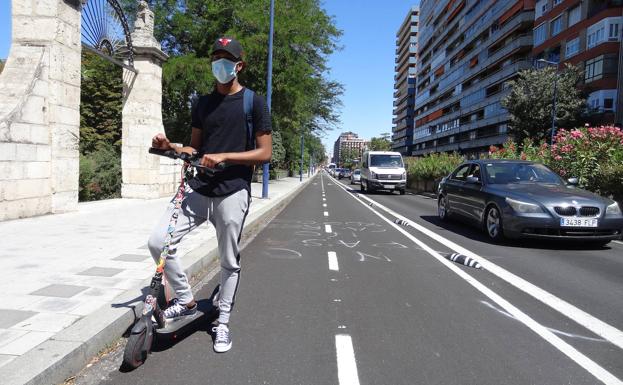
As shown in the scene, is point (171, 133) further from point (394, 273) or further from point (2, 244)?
Answer: point (394, 273)

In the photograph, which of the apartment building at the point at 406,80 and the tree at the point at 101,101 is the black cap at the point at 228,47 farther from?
the apartment building at the point at 406,80

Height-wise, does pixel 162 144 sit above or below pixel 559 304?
above

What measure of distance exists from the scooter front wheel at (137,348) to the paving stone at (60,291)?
1380mm

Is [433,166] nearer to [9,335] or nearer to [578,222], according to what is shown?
[578,222]

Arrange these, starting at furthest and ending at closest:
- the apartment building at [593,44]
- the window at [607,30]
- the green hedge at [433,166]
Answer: the apartment building at [593,44] → the window at [607,30] → the green hedge at [433,166]

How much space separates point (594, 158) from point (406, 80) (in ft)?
409

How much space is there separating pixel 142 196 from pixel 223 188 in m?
11.6

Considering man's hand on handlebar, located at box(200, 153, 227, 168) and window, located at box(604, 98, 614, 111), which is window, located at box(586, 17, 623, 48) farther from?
man's hand on handlebar, located at box(200, 153, 227, 168)

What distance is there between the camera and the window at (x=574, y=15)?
43.1 metres

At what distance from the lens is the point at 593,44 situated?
40.5 metres

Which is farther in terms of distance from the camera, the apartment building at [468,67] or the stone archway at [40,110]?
the apartment building at [468,67]

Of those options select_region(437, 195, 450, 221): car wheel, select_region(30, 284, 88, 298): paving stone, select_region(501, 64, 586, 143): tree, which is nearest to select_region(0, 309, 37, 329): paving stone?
select_region(30, 284, 88, 298): paving stone

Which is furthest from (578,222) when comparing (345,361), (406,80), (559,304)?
(406,80)

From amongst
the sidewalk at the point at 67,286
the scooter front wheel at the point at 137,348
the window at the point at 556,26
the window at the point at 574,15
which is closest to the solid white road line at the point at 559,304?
the scooter front wheel at the point at 137,348
